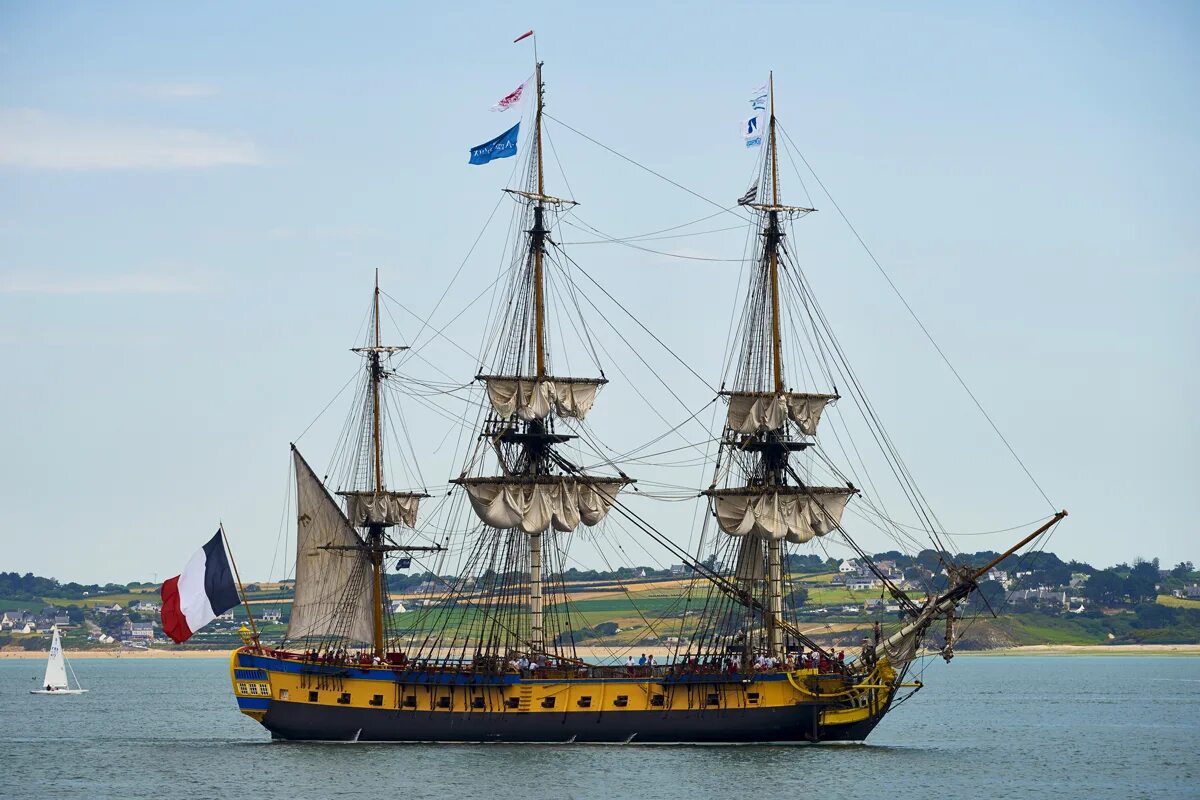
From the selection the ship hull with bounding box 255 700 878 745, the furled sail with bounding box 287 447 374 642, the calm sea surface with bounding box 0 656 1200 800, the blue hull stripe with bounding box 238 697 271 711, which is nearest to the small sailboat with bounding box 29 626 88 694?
the calm sea surface with bounding box 0 656 1200 800

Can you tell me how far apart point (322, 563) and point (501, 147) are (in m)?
26.3

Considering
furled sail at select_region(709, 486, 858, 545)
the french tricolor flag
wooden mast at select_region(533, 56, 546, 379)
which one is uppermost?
wooden mast at select_region(533, 56, 546, 379)

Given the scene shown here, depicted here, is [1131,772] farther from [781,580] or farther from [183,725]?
[183,725]

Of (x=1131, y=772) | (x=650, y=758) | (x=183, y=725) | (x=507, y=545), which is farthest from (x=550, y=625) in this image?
(x=183, y=725)

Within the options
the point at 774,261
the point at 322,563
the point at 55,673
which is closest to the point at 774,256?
the point at 774,261

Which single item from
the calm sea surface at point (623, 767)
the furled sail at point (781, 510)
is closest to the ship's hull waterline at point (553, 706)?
the calm sea surface at point (623, 767)

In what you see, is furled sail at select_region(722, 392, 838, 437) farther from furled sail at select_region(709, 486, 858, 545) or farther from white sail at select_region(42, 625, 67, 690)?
white sail at select_region(42, 625, 67, 690)

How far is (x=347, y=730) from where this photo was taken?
95250mm

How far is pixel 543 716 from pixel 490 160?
29913 millimetres

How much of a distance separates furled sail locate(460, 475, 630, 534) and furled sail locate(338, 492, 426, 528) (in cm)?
732

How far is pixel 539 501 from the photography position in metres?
97.4

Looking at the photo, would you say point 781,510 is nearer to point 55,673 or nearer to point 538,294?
point 538,294

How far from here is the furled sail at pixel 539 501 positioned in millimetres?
97250

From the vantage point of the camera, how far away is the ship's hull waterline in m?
90.4
